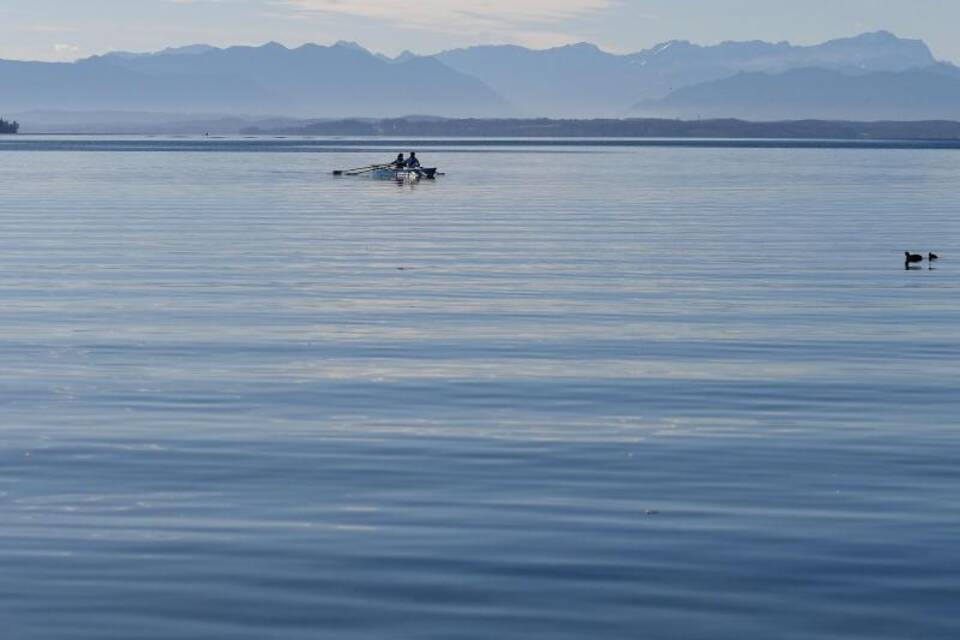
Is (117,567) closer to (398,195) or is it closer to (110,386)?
(110,386)

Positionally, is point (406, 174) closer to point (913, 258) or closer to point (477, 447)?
point (913, 258)

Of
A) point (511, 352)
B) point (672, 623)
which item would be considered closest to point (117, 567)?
point (672, 623)

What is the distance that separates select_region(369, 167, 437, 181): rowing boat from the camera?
102875mm

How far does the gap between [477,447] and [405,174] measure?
86.9 m

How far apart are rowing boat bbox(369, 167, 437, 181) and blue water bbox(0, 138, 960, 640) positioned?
57142 millimetres

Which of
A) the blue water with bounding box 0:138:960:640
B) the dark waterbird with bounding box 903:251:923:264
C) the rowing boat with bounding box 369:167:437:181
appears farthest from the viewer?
the rowing boat with bounding box 369:167:437:181

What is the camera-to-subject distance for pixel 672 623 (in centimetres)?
1278

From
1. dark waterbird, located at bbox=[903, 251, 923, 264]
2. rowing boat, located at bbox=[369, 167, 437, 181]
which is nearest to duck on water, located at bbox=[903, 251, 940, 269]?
dark waterbird, located at bbox=[903, 251, 923, 264]

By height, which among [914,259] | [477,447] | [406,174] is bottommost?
[477,447]

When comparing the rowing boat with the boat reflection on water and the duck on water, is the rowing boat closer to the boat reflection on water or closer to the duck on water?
the boat reflection on water

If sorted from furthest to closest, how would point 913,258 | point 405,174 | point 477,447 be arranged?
point 405,174, point 913,258, point 477,447

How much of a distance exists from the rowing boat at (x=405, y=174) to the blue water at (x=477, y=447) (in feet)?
187

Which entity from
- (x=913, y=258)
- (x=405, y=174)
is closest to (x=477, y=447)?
(x=913, y=258)

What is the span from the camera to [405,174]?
10581cm
